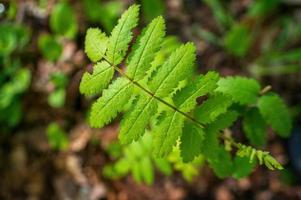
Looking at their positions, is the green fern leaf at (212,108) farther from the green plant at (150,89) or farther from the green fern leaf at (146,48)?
the green fern leaf at (146,48)

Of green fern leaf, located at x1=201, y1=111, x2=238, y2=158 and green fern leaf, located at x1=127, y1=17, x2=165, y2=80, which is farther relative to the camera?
green fern leaf, located at x1=201, y1=111, x2=238, y2=158

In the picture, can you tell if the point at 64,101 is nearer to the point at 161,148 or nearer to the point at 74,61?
the point at 74,61

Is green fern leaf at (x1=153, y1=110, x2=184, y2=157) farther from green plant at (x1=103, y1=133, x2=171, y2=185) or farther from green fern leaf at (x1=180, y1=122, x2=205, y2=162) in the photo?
green plant at (x1=103, y1=133, x2=171, y2=185)

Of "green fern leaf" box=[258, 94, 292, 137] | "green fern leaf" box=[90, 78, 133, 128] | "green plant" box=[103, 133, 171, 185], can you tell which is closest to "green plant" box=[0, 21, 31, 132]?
"green plant" box=[103, 133, 171, 185]

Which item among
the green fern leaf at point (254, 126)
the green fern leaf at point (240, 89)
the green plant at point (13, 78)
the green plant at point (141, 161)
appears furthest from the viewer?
the green plant at point (13, 78)

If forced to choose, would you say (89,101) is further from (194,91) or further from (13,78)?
(194,91)

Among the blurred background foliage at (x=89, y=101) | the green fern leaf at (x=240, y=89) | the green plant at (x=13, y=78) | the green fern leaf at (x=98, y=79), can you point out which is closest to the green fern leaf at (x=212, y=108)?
the green fern leaf at (x=240, y=89)
